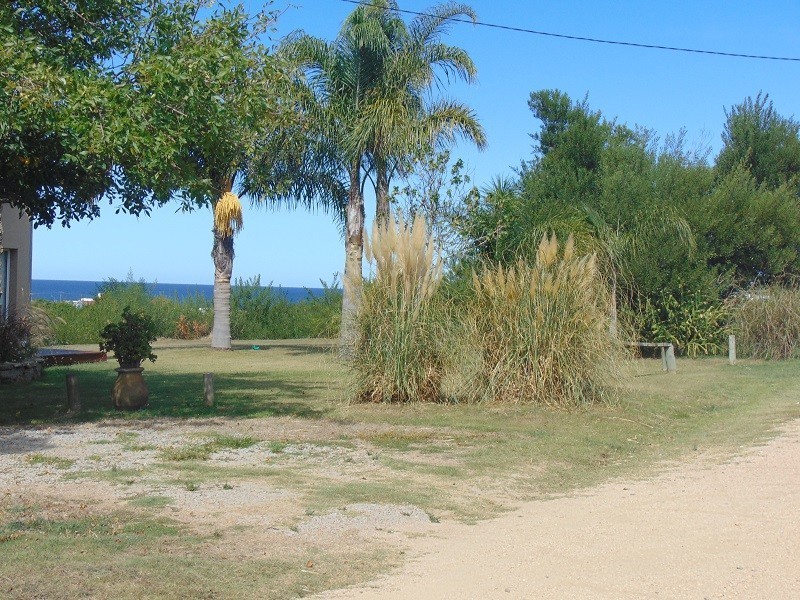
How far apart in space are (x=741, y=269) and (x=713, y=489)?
2038 centimetres

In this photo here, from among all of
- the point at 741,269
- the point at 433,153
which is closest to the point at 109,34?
the point at 433,153

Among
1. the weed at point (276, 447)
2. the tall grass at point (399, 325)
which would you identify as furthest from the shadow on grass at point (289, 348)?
the weed at point (276, 447)

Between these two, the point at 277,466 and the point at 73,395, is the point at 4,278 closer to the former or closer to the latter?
the point at 73,395

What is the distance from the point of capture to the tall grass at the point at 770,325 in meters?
22.6

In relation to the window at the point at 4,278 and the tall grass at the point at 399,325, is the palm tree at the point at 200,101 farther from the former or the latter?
the window at the point at 4,278

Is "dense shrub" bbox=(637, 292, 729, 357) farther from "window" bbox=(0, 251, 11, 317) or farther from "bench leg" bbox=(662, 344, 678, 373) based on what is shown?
"window" bbox=(0, 251, 11, 317)

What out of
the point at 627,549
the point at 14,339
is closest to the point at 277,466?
the point at 627,549

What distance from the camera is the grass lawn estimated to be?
5.69 metres

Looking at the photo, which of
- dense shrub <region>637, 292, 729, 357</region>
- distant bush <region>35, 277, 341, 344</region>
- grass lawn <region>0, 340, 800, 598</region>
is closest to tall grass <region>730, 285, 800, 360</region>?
dense shrub <region>637, 292, 729, 357</region>

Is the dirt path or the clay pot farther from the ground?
the clay pot

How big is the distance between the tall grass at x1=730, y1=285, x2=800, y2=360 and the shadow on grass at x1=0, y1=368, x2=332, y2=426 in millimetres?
11543

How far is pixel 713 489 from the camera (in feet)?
26.9

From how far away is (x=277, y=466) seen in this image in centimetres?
916

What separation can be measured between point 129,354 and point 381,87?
41.2ft
